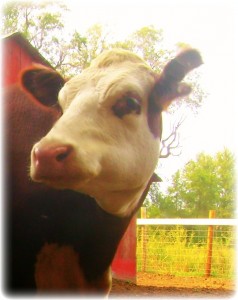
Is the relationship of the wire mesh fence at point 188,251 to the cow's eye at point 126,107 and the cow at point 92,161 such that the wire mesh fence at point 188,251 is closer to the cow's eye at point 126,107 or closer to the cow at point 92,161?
the cow at point 92,161

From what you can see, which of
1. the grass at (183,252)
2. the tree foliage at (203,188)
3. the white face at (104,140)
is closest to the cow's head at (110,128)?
the white face at (104,140)

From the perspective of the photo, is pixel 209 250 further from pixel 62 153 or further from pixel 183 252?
pixel 62 153

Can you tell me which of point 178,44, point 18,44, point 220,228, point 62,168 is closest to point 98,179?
point 62,168

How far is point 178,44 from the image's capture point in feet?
9.69

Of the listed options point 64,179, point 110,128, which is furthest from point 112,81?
point 64,179

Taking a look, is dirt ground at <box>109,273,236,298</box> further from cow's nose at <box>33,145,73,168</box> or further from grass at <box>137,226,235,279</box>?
cow's nose at <box>33,145,73,168</box>

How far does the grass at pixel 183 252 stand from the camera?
8.92 meters

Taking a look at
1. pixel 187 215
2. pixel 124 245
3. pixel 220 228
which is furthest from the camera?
pixel 187 215

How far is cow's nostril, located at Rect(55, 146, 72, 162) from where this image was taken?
204 cm

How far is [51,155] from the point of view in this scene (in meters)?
2.03

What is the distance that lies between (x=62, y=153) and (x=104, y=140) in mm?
375

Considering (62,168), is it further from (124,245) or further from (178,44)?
(124,245)

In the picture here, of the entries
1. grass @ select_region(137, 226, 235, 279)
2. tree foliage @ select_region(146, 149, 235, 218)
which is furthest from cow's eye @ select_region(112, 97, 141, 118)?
tree foliage @ select_region(146, 149, 235, 218)

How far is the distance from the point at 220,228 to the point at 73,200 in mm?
7123
